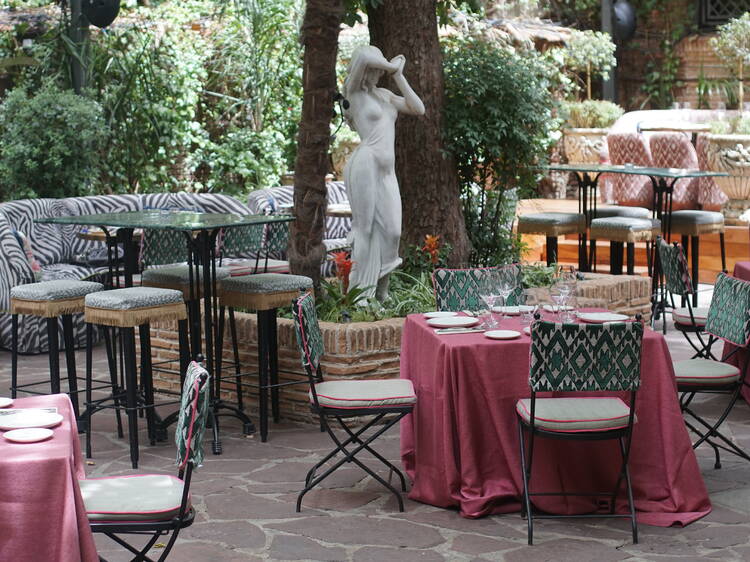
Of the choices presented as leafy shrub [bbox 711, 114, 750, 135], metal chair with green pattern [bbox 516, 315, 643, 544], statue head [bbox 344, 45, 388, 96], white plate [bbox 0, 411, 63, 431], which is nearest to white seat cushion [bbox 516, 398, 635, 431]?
metal chair with green pattern [bbox 516, 315, 643, 544]

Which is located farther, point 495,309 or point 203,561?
point 495,309

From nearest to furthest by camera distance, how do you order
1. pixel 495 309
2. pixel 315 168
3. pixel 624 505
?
pixel 624 505, pixel 495 309, pixel 315 168

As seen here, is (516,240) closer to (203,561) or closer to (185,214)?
(185,214)

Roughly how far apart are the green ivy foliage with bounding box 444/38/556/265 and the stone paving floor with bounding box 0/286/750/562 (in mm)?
3355

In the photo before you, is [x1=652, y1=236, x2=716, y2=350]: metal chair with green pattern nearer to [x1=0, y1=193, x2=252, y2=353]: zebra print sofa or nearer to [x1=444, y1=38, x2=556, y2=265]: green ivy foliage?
[x1=444, y1=38, x2=556, y2=265]: green ivy foliage

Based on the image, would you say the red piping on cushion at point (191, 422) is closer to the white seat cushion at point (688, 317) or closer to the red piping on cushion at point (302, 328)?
the red piping on cushion at point (302, 328)

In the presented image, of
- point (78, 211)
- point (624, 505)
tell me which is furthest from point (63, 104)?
point (624, 505)

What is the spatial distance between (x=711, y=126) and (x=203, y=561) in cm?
1171

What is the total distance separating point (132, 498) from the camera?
12.0 ft

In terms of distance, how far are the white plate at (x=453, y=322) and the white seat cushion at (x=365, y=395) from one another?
30 centimetres

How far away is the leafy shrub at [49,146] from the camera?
1075 cm

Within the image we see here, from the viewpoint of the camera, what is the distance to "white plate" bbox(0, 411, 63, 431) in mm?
3600

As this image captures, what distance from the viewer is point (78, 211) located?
9898 mm

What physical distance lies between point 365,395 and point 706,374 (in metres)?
1.72
